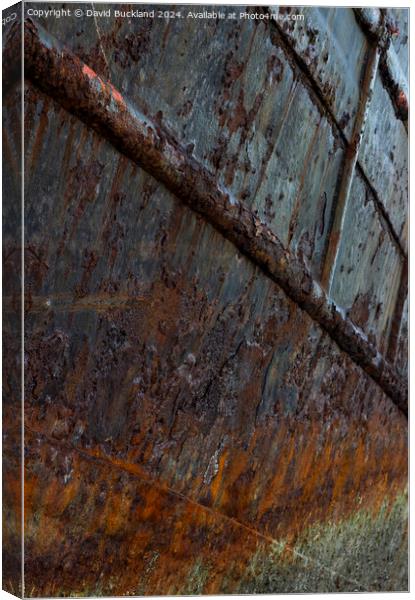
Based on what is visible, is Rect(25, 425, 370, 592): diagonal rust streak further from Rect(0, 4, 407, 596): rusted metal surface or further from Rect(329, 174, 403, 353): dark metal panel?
Rect(329, 174, 403, 353): dark metal panel

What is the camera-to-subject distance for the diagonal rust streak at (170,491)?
2.30 m

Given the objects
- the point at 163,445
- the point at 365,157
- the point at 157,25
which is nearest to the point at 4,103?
the point at 157,25

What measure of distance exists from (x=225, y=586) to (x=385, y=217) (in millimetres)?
1243

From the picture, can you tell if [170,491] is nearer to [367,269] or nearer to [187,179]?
[187,179]

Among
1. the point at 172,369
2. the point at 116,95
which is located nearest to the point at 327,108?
the point at 116,95

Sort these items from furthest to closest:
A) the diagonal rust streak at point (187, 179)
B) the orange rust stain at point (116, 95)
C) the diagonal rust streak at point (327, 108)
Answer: the diagonal rust streak at point (327, 108)
the orange rust stain at point (116, 95)
the diagonal rust streak at point (187, 179)

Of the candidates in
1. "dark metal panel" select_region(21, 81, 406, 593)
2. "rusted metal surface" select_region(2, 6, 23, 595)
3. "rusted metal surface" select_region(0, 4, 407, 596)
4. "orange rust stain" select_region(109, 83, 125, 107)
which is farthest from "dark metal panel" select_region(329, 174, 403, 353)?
"rusted metal surface" select_region(2, 6, 23, 595)

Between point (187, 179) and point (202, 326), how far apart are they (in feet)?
1.30

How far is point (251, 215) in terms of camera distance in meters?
2.66

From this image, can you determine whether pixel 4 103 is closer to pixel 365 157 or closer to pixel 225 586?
pixel 365 157

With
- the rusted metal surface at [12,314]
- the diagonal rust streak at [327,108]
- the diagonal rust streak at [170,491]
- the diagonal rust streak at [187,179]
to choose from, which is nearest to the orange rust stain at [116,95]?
the diagonal rust streak at [187,179]

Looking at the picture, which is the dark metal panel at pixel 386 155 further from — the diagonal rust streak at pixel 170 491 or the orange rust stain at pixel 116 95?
the diagonal rust streak at pixel 170 491

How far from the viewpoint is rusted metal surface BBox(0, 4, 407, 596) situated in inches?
90.1

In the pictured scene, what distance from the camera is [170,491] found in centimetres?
252
